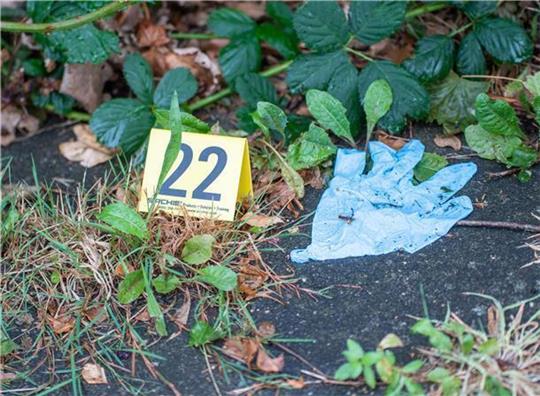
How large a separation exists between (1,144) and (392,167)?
47.6 inches

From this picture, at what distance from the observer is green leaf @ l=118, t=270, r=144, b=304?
1792mm

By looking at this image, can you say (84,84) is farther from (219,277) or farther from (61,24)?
(219,277)

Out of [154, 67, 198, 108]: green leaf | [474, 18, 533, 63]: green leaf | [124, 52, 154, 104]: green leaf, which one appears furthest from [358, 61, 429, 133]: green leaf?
[124, 52, 154, 104]: green leaf

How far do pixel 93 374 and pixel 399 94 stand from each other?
3.39ft

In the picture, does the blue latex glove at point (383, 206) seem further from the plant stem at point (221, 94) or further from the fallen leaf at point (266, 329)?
the plant stem at point (221, 94)

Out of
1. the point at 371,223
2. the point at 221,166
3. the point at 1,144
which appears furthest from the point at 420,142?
the point at 1,144

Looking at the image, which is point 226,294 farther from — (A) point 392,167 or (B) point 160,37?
(B) point 160,37

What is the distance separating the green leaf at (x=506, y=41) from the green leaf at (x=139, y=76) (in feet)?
2.99

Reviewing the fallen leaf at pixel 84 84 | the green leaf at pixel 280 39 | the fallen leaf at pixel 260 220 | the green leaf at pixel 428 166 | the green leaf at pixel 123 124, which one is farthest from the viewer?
the fallen leaf at pixel 84 84

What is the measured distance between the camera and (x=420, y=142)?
2.14m

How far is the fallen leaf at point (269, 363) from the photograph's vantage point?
1.61m

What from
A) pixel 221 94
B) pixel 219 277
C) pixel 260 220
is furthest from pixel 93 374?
pixel 221 94

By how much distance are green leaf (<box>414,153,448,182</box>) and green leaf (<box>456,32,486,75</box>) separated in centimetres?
33

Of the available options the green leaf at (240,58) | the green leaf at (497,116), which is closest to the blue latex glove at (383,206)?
the green leaf at (497,116)
